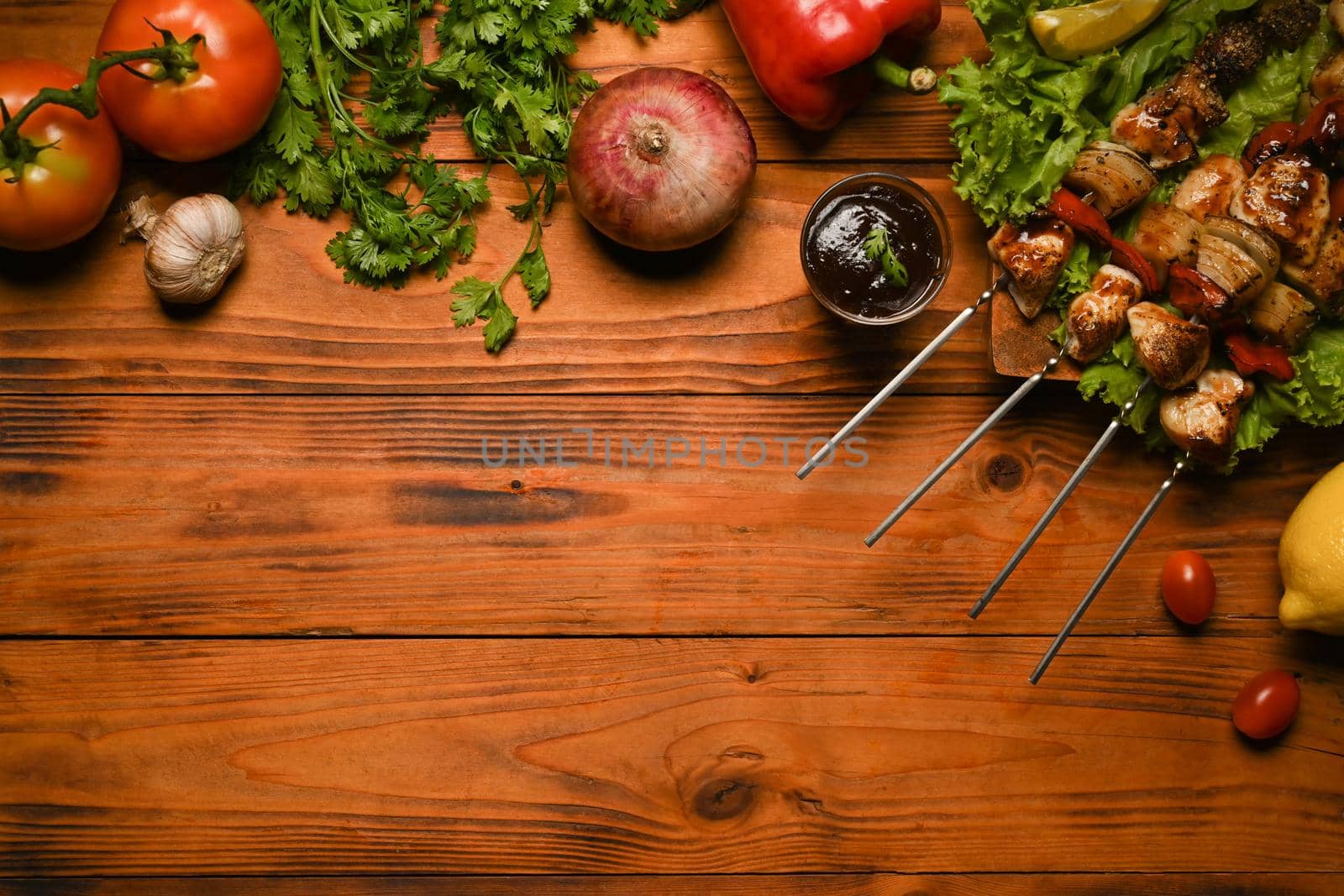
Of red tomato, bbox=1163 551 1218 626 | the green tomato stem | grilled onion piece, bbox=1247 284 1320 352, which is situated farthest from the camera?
red tomato, bbox=1163 551 1218 626

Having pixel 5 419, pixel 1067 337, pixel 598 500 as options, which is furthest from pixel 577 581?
pixel 5 419

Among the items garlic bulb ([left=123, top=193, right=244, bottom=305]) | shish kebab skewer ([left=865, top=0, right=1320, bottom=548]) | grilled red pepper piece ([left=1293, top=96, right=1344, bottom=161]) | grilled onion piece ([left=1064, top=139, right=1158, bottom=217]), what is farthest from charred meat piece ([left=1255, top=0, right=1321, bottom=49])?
garlic bulb ([left=123, top=193, right=244, bottom=305])

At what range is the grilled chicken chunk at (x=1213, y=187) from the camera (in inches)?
53.9

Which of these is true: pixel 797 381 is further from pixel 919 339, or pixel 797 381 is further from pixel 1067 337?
pixel 1067 337

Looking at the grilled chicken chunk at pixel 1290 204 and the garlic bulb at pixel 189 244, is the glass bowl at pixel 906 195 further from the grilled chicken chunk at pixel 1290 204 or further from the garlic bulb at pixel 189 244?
the garlic bulb at pixel 189 244

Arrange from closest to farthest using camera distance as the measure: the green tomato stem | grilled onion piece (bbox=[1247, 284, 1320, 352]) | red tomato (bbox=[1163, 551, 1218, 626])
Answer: the green tomato stem, grilled onion piece (bbox=[1247, 284, 1320, 352]), red tomato (bbox=[1163, 551, 1218, 626])

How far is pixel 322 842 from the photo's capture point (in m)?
1.52

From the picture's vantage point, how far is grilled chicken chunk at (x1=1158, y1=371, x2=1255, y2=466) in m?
1.36

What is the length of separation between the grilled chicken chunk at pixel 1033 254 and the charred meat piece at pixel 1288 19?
0.41 m

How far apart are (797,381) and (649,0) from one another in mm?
643

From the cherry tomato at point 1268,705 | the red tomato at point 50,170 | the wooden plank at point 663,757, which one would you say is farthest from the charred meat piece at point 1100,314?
the red tomato at point 50,170

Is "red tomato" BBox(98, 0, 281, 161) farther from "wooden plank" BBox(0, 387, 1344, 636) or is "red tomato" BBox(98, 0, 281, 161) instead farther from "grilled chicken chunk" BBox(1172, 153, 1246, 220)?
"grilled chicken chunk" BBox(1172, 153, 1246, 220)

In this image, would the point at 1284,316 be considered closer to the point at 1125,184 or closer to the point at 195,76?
the point at 1125,184

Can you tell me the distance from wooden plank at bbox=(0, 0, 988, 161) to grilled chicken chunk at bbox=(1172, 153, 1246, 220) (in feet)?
1.16
